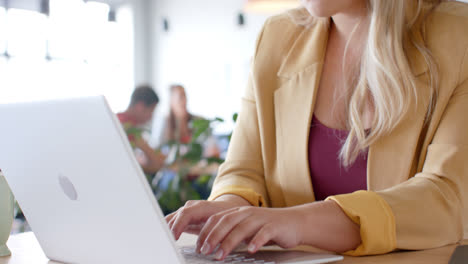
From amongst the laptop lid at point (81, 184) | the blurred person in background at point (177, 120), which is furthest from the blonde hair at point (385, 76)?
the blurred person in background at point (177, 120)

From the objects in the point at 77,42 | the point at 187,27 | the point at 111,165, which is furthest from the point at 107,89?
the point at 111,165

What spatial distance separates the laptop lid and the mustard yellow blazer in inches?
14.0

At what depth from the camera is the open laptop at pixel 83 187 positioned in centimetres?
56

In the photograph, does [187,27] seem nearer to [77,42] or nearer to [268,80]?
[77,42]

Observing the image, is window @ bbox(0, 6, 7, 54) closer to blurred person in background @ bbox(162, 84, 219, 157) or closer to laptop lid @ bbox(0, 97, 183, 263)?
blurred person in background @ bbox(162, 84, 219, 157)

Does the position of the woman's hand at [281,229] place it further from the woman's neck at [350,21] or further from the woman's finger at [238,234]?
the woman's neck at [350,21]

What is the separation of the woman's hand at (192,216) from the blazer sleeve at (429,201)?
0.20 meters

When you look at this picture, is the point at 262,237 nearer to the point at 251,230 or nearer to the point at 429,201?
the point at 251,230

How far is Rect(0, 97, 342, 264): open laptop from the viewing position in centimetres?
56

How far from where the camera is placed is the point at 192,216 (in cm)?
88

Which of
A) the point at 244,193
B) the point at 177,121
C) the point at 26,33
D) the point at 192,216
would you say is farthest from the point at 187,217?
the point at 26,33

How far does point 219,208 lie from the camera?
930mm

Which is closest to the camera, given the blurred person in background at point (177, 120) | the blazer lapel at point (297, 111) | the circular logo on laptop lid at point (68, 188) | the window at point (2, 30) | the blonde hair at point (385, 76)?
the circular logo on laptop lid at point (68, 188)

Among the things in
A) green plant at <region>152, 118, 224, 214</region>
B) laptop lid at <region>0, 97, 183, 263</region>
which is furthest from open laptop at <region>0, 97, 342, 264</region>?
green plant at <region>152, 118, 224, 214</region>
